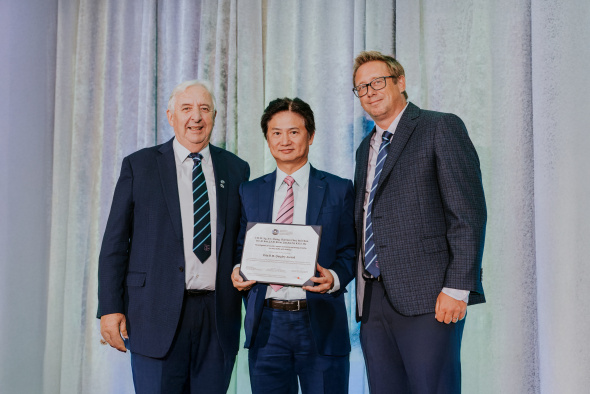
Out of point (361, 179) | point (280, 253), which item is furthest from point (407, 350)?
point (361, 179)

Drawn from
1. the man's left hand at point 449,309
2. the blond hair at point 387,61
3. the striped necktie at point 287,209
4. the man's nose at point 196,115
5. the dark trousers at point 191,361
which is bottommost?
the dark trousers at point 191,361

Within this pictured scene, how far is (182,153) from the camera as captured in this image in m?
2.10

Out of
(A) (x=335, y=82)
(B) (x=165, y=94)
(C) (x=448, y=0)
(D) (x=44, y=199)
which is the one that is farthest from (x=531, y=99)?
(D) (x=44, y=199)

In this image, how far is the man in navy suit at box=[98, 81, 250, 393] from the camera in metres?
1.90

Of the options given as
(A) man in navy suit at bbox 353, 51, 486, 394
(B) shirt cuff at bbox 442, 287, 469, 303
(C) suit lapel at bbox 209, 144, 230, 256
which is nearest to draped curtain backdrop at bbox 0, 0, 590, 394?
(C) suit lapel at bbox 209, 144, 230, 256

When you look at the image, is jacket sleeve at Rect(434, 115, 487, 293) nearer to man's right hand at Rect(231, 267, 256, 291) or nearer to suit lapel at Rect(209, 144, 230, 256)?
man's right hand at Rect(231, 267, 256, 291)

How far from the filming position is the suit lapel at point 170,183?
1.97 m

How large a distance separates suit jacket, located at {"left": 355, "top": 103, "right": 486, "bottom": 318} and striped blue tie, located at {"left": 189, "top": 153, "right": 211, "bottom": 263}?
64 centimetres

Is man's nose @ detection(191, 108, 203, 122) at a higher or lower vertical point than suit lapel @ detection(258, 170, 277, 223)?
higher

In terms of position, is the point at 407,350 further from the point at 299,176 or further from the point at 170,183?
the point at 170,183

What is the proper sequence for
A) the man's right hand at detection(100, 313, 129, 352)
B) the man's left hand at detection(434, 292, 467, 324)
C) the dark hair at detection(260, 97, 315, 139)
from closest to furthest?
1. the man's left hand at detection(434, 292, 467, 324)
2. the man's right hand at detection(100, 313, 129, 352)
3. the dark hair at detection(260, 97, 315, 139)

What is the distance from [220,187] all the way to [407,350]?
93 centimetres

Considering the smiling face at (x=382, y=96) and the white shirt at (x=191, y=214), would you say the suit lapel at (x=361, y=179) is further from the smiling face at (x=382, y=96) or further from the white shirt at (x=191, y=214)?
the white shirt at (x=191, y=214)

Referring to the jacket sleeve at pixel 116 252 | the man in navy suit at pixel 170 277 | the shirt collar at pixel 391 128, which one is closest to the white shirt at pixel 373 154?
the shirt collar at pixel 391 128
